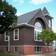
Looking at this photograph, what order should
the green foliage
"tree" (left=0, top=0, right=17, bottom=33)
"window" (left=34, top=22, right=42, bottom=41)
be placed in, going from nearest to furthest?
"tree" (left=0, top=0, right=17, bottom=33), the green foliage, "window" (left=34, top=22, right=42, bottom=41)

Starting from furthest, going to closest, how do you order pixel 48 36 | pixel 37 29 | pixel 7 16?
1. pixel 37 29
2. pixel 48 36
3. pixel 7 16

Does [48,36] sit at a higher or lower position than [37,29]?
lower

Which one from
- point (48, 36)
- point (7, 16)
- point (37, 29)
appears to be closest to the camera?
point (7, 16)

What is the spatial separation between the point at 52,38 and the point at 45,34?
119cm

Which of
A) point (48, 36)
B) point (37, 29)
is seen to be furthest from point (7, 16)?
point (37, 29)

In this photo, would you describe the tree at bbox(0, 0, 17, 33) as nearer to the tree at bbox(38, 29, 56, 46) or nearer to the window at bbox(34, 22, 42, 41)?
the tree at bbox(38, 29, 56, 46)

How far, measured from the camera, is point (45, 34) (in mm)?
29750

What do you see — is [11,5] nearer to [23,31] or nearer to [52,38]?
[23,31]

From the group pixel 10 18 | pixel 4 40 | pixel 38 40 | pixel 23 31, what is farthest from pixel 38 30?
pixel 10 18

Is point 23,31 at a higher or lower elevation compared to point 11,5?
lower

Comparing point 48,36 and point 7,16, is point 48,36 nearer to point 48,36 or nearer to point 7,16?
point 48,36

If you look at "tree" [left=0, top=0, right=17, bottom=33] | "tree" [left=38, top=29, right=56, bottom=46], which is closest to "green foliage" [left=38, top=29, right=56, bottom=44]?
"tree" [left=38, top=29, right=56, bottom=46]

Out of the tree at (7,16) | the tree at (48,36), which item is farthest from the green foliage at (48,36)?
the tree at (7,16)

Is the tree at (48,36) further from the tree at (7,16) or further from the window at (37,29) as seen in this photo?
the tree at (7,16)
